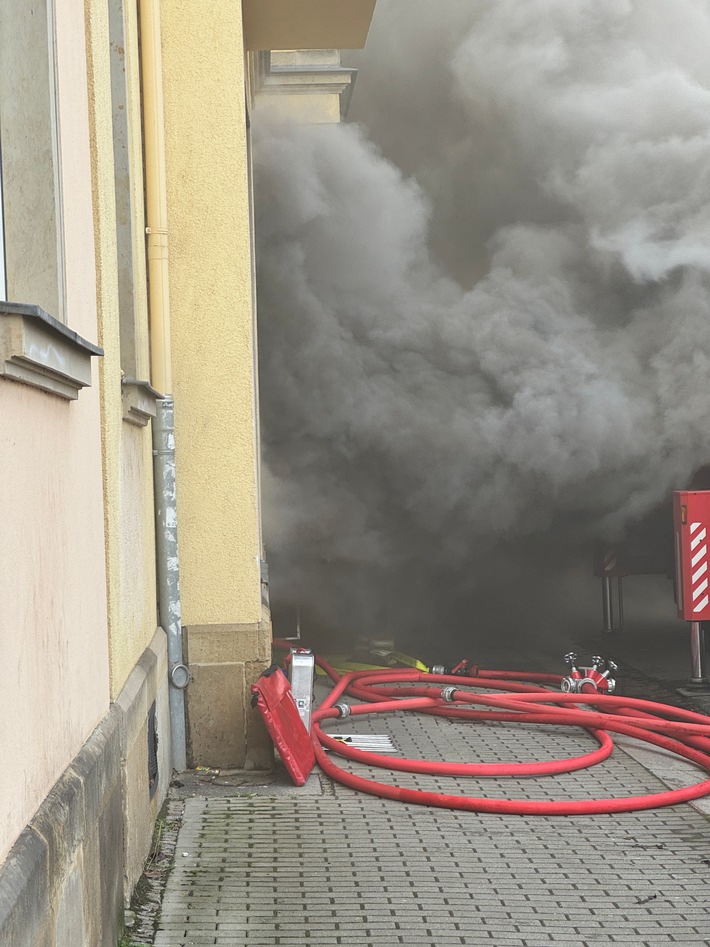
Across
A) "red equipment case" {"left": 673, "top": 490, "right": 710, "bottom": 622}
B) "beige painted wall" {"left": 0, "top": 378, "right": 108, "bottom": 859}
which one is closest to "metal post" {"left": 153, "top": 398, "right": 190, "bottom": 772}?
"beige painted wall" {"left": 0, "top": 378, "right": 108, "bottom": 859}

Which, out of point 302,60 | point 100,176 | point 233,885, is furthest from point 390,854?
point 302,60

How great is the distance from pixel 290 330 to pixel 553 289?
2.57 m

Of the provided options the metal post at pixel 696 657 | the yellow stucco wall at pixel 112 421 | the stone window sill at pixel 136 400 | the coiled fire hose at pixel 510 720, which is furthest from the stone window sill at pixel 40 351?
the metal post at pixel 696 657

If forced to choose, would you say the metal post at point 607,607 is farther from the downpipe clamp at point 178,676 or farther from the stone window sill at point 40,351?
the stone window sill at point 40,351

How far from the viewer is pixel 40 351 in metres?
2.09

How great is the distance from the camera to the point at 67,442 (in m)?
2.60

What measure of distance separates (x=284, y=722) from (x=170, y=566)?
0.91 meters

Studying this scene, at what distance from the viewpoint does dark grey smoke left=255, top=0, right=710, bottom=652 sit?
10273 millimetres

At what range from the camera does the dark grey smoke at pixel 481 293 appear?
1027 centimetres

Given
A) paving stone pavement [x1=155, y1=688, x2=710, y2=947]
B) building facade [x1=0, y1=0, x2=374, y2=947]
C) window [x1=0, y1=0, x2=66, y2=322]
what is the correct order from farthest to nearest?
paving stone pavement [x1=155, y1=688, x2=710, y2=947], window [x1=0, y1=0, x2=66, y2=322], building facade [x1=0, y1=0, x2=374, y2=947]

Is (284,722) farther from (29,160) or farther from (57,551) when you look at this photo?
(29,160)

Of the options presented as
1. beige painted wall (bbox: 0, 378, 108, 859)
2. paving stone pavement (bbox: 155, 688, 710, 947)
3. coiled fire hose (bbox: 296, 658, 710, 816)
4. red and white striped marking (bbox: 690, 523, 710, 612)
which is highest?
beige painted wall (bbox: 0, 378, 108, 859)

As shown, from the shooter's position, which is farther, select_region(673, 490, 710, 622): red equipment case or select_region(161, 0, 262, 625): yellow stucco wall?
select_region(673, 490, 710, 622): red equipment case

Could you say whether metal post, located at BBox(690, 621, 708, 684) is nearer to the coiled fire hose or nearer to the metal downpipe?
the coiled fire hose
